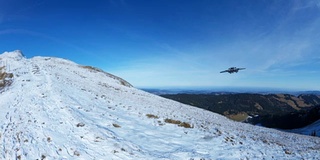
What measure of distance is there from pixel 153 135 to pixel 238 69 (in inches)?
962

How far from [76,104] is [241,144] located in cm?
1487

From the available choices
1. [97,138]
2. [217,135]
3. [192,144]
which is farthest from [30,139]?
[217,135]

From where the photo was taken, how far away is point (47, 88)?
2506 cm

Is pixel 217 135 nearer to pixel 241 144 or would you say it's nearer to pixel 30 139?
pixel 241 144

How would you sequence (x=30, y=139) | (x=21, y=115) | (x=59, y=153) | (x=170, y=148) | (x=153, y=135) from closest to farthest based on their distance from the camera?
(x=59, y=153) < (x=30, y=139) < (x=170, y=148) < (x=153, y=135) < (x=21, y=115)

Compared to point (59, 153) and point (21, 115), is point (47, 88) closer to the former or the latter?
point (21, 115)

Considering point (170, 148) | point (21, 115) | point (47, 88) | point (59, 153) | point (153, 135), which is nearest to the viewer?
point (59, 153)

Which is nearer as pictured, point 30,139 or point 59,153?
point 59,153

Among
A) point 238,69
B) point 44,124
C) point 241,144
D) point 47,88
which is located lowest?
point 241,144

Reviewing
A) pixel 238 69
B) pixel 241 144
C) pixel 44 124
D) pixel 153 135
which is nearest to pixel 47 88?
pixel 44 124

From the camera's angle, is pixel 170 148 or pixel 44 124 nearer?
pixel 170 148

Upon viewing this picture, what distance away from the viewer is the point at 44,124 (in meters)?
14.8

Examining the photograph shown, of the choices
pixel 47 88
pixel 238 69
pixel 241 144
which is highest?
pixel 238 69

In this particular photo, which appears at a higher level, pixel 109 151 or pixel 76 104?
pixel 76 104
